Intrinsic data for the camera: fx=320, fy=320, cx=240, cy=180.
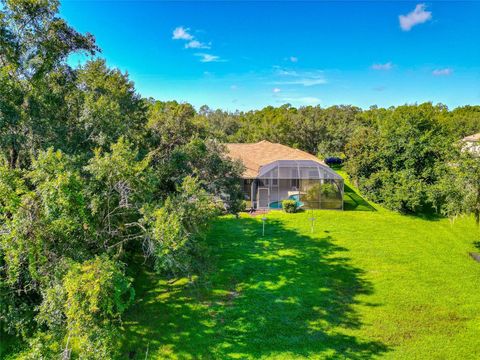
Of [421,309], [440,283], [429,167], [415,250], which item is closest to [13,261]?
[421,309]

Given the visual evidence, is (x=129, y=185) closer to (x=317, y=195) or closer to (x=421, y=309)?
(x=421, y=309)

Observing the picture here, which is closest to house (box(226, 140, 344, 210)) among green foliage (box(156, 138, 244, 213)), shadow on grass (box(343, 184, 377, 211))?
shadow on grass (box(343, 184, 377, 211))

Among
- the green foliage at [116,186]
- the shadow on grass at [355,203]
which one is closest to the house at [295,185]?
the shadow on grass at [355,203]

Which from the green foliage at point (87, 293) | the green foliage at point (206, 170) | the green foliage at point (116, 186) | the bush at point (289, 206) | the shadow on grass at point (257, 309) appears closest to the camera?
the green foliage at point (87, 293)

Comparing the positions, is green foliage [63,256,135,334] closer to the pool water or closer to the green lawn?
the green lawn

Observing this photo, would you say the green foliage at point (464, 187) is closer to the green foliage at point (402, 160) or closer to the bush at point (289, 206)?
the green foliage at point (402, 160)

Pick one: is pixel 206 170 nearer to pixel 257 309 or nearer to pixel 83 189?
pixel 257 309
